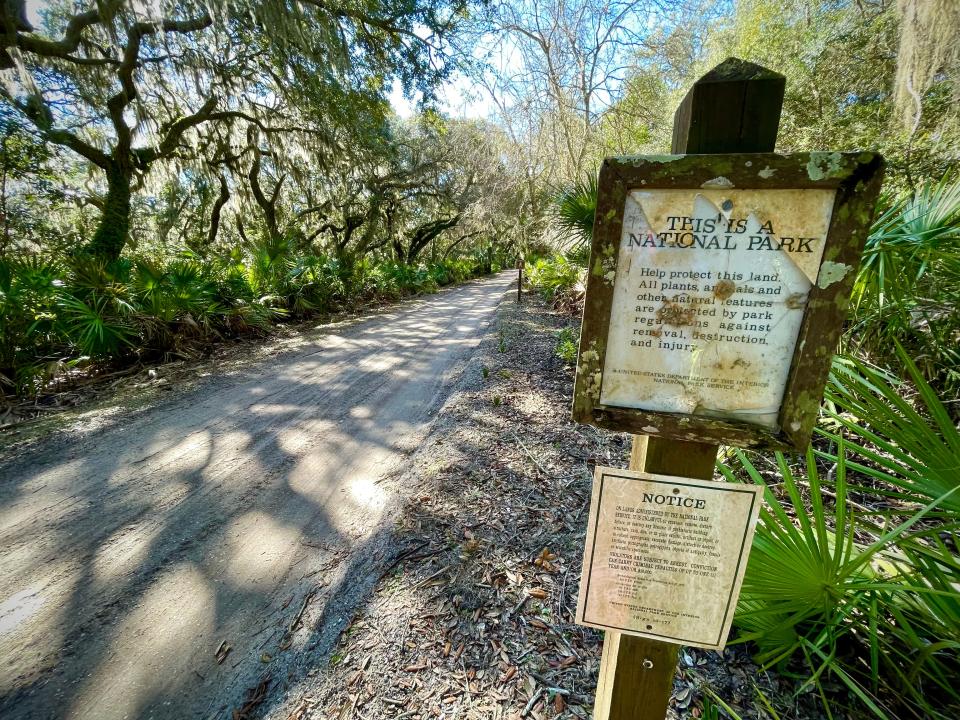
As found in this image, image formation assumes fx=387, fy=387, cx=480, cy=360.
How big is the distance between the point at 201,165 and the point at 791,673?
1431 centimetres

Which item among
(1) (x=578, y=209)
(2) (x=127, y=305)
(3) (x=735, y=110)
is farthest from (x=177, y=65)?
(3) (x=735, y=110)

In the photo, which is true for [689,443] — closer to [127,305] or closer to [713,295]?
[713,295]

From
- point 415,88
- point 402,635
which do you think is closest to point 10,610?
point 402,635

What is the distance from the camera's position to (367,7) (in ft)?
23.9

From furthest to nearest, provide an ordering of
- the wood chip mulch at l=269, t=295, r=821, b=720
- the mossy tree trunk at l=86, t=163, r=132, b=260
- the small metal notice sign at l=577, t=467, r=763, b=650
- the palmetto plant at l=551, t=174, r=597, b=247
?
the mossy tree trunk at l=86, t=163, r=132, b=260 < the palmetto plant at l=551, t=174, r=597, b=247 < the wood chip mulch at l=269, t=295, r=821, b=720 < the small metal notice sign at l=577, t=467, r=763, b=650

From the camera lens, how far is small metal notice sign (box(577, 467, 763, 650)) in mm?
889

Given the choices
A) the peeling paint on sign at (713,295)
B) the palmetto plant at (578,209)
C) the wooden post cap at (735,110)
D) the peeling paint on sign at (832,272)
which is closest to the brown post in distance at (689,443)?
the wooden post cap at (735,110)

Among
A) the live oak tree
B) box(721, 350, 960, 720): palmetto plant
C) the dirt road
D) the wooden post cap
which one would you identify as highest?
the live oak tree

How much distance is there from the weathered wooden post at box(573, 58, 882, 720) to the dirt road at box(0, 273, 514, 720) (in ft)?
6.32

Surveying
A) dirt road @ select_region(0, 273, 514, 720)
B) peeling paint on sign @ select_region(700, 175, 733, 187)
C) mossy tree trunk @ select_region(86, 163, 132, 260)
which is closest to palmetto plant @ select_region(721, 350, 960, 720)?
peeling paint on sign @ select_region(700, 175, 733, 187)

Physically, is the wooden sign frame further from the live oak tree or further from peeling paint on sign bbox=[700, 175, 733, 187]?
the live oak tree

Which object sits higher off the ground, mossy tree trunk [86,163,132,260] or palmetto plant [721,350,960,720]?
mossy tree trunk [86,163,132,260]

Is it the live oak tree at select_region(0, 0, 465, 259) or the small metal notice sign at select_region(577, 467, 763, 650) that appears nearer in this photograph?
the small metal notice sign at select_region(577, 467, 763, 650)

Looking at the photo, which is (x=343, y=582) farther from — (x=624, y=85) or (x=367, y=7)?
(x=624, y=85)
